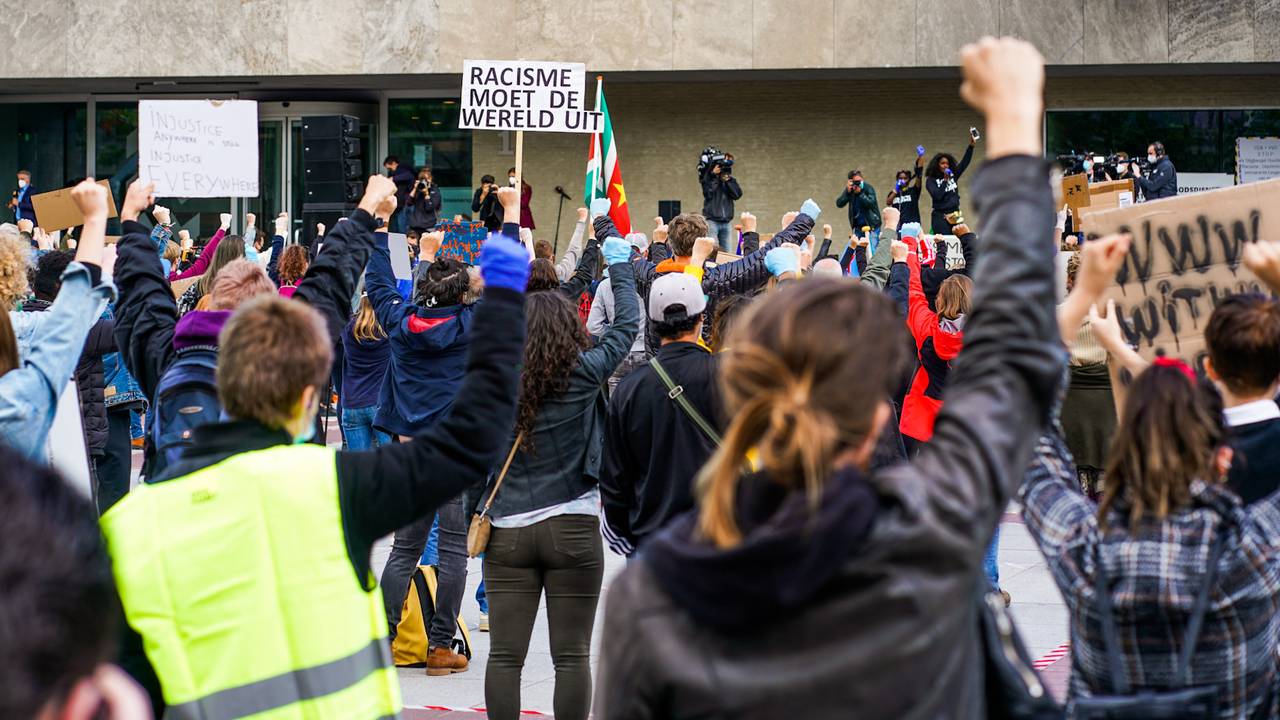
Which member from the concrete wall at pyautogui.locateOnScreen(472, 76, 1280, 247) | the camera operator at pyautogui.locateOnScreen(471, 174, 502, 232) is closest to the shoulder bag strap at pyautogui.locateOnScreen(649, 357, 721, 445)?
the camera operator at pyautogui.locateOnScreen(471, 174, 502, 232)

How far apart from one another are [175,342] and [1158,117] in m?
25.1

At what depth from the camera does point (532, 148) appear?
94.1 feet

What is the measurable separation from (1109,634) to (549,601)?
2832 mm

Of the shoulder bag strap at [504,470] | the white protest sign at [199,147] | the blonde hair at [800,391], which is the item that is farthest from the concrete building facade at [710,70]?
the blonde hair at [800,391]

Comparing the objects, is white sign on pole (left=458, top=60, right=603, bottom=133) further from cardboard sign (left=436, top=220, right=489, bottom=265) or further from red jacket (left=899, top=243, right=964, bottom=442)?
cardboard sign (left=436, top=220, right=489, bottom=265)

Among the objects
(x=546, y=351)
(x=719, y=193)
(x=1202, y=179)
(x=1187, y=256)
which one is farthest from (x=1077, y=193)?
(x=1202, y=179)

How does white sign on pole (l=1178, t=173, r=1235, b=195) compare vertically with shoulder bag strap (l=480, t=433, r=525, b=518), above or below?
above

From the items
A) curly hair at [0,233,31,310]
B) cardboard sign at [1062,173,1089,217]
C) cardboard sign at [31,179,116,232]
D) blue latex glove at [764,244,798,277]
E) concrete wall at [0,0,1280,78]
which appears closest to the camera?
curly hair at [0,233,31,310]

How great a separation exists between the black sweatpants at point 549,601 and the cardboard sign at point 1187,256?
2.16 metres

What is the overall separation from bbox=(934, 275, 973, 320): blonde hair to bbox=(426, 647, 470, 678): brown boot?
10.6 ft

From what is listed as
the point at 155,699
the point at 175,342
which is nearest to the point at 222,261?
the point at 175,342

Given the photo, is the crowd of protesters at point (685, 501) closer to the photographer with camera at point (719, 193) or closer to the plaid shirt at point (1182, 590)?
the plaid shirt at point (1182, 590)

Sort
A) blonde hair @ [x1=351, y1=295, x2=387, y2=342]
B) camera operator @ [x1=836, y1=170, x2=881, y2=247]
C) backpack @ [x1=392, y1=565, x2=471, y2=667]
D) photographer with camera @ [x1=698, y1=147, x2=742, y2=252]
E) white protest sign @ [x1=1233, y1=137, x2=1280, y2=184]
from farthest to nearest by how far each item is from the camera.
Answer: white protest sign @ [x1=1233, y1=137, x2=1280, y2=184], photographer with camera @ [x1=698, y1=147, x2=742, y2=252], camera operator @ [x1=836, y1=170, x2=881, y2=247], blonde hair @ [x1=351, y1=295, x2=387, y2=342], backpack @ [x1=392, y1=565, x2=471, y2=667]

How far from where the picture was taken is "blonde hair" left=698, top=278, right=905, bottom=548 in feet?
6.53
